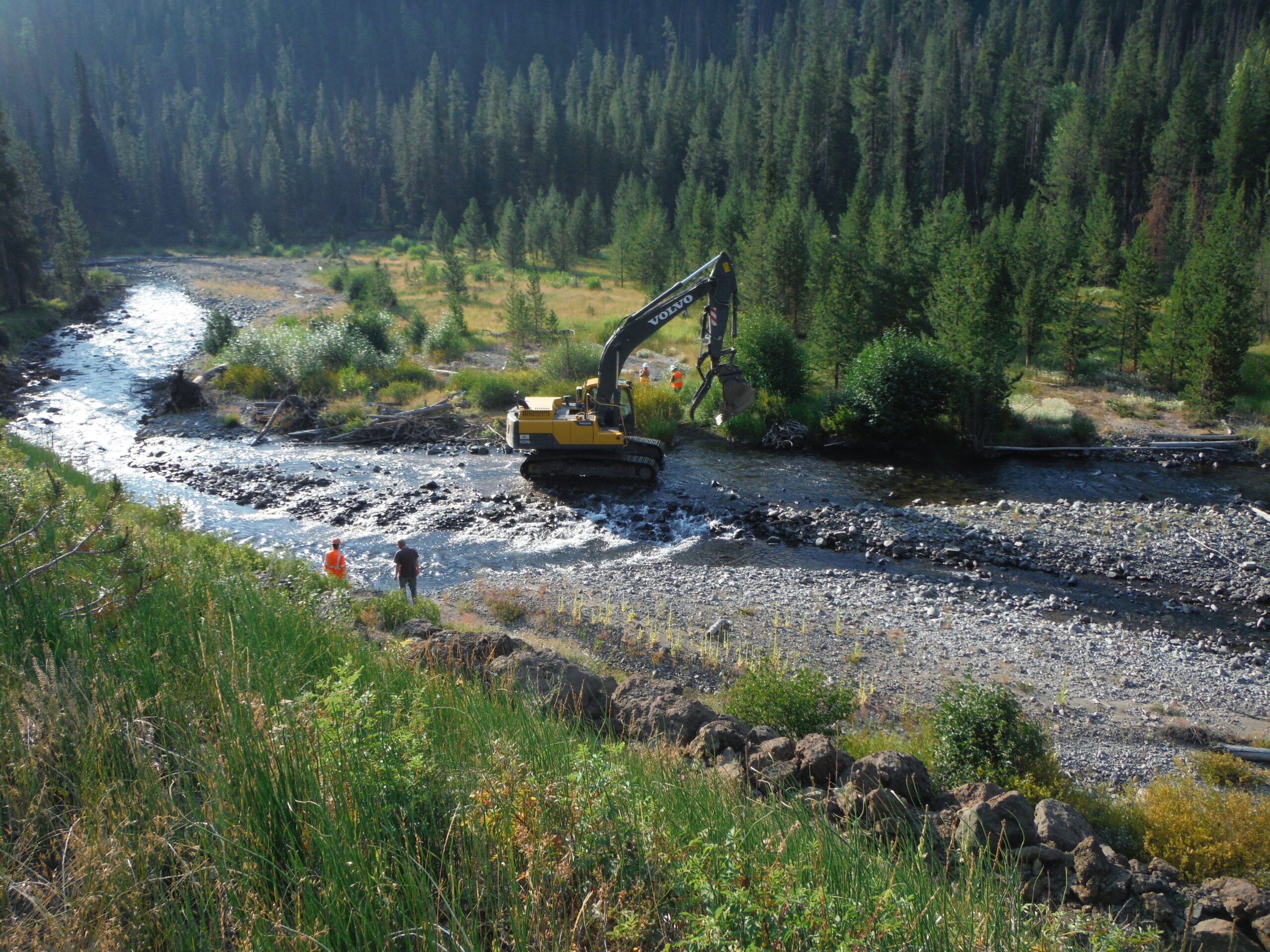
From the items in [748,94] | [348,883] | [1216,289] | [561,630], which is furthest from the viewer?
[748,94]

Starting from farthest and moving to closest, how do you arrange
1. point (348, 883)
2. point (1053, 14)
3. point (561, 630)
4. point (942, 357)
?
point (1053, 14), point (942, 357), point (561, 630), point (348, 883)

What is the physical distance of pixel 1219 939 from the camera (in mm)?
6035

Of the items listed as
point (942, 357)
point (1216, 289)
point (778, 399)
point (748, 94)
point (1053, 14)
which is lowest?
point (778, 399)

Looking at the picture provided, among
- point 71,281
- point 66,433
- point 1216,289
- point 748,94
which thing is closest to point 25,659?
point 66,433

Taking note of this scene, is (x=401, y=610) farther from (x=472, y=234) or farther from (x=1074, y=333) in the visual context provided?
(x=472, y=234)

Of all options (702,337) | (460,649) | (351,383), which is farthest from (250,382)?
(460,649)

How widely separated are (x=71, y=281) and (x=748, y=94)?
223ft

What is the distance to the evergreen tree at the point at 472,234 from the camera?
71688 mm

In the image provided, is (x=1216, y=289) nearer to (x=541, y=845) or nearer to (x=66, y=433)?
(x=541, y=845)

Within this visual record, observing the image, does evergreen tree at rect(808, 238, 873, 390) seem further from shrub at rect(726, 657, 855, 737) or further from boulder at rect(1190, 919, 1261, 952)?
boulder at rect(1190, 919, 1261, 952)

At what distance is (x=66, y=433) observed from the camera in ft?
93.1

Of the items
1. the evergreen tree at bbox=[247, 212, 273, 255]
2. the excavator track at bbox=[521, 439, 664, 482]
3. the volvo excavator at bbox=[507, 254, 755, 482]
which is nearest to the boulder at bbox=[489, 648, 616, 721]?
the volvo excavator at bbox=[507, 254, 755, 482]

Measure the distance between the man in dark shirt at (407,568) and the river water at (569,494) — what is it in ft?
5.73

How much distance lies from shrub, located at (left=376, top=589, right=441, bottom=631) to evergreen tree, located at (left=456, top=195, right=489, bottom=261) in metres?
62.6
